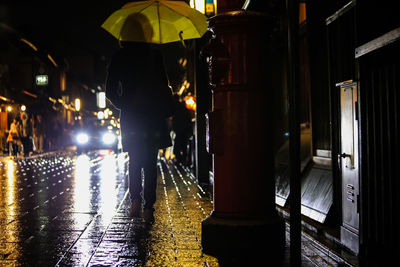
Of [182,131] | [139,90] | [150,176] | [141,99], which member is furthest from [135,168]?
[182,131]

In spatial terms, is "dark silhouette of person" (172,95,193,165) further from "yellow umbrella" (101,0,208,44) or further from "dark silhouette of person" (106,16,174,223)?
"dark silhouette of person" (106,16,174,223)

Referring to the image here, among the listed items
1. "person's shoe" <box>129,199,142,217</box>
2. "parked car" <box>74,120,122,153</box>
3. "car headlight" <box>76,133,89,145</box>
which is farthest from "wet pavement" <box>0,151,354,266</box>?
"parked car" <box>74,120,122,153</box>

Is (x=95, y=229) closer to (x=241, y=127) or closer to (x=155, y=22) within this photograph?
(x=241, y=127)

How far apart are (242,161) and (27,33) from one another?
4361 centimetres

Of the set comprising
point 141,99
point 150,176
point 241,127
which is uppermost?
point 141,99

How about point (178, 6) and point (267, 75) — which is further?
point (178, 6)

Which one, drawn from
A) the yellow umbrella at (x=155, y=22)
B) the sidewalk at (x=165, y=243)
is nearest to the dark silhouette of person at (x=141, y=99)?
the yellow umbrella at (x=155, y=22)

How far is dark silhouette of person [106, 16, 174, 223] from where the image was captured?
22.3 ft

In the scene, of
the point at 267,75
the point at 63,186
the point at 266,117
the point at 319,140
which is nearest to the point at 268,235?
the point at 266,117

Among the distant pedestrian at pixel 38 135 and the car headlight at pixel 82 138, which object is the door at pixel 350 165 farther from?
the distant pedestrian at pixel 38 135

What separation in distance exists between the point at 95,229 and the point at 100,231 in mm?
157

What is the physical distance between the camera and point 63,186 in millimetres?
10648

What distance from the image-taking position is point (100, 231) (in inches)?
219

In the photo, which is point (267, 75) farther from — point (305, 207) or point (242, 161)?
point (305, 207)
